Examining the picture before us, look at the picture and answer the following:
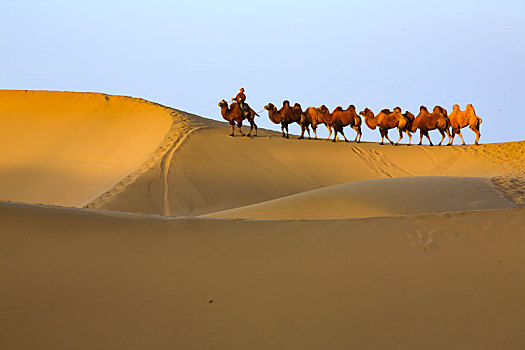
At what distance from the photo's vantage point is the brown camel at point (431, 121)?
2480 cm

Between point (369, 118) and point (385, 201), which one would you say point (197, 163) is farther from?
point (385, 201)

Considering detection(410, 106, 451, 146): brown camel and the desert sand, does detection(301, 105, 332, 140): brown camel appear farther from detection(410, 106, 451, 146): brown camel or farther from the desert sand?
the desert sand

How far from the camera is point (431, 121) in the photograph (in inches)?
982

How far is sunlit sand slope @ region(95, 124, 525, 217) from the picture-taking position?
1822 centimetres

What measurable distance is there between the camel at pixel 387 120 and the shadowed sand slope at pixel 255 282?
1870 centimetres

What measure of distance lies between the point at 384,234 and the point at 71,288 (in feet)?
9.70

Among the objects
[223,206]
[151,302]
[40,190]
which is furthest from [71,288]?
[40,190]

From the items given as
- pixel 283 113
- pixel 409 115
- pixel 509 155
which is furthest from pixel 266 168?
pixel 509 155

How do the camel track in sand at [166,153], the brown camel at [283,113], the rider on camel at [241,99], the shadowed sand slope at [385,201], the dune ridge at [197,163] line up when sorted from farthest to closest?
the brown camel at [283,113], the rider on camel at [241,99], the dune ridge at [197,163], the camel track in sand at [166,153], the shadowed sand slope at [385,201]

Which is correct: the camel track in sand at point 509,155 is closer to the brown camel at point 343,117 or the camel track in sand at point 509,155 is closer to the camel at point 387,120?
the camel at point 387,120

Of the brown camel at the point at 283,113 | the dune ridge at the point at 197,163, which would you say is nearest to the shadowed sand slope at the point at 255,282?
the dune ridge at the point at 197,163

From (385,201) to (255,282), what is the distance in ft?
23.1

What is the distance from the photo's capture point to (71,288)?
423 cm

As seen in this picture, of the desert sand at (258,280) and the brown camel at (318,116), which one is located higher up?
the brown camel at (318,116)
